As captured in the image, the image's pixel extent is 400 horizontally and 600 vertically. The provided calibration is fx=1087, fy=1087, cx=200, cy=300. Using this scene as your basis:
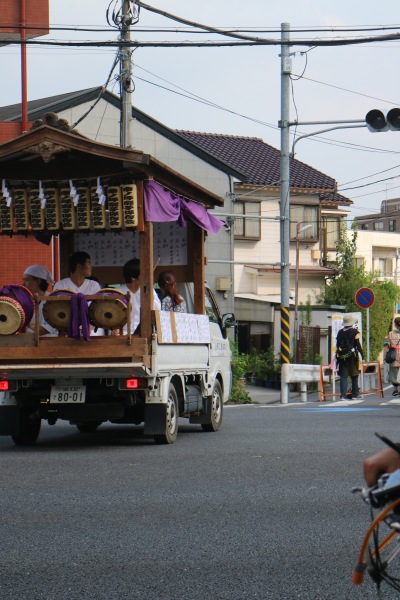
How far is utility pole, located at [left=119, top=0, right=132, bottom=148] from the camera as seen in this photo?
70.3 ft

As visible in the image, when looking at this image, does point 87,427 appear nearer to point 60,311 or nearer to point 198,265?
point 198,265

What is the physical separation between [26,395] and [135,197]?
2.60m

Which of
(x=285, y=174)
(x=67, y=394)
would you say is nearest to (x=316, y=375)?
(x=285, y=174)

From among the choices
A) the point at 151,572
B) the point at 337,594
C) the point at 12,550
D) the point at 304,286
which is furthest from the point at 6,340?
the point at 304,286

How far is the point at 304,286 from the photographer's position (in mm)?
51969

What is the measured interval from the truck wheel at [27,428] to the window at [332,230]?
139ft

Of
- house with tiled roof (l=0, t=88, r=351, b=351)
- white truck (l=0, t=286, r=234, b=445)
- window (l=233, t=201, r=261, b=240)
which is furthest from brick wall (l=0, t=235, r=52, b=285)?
window (l=233, t=201, r=261, b=240)

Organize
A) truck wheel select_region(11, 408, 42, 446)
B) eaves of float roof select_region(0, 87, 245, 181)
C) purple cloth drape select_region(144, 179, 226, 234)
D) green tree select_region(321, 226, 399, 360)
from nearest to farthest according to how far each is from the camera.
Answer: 1. purple cloth drape select_region(144, 179, 226, 234)
2. truck wheel select_region(11, 408, 42, 446)
3. eaves of float roof select_region(0, 87, 245, 181)
4. green tree select_region(321, 226, 399, 360)

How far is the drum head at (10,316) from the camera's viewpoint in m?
11.9

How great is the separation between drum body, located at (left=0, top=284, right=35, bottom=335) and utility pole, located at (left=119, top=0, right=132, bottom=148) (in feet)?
31.6

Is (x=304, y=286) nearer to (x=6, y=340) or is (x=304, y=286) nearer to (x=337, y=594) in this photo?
(x=6, y=340)

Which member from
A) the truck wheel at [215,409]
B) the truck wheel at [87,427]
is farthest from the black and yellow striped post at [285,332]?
the truck wheel at [87,427]

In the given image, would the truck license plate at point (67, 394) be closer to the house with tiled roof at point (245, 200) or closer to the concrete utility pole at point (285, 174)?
the concrete utility pole at point (285, 174)

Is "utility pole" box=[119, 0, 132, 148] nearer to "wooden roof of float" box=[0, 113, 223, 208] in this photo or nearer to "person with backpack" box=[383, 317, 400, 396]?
"person with backpack" box=[383, 317, 400, 396]
